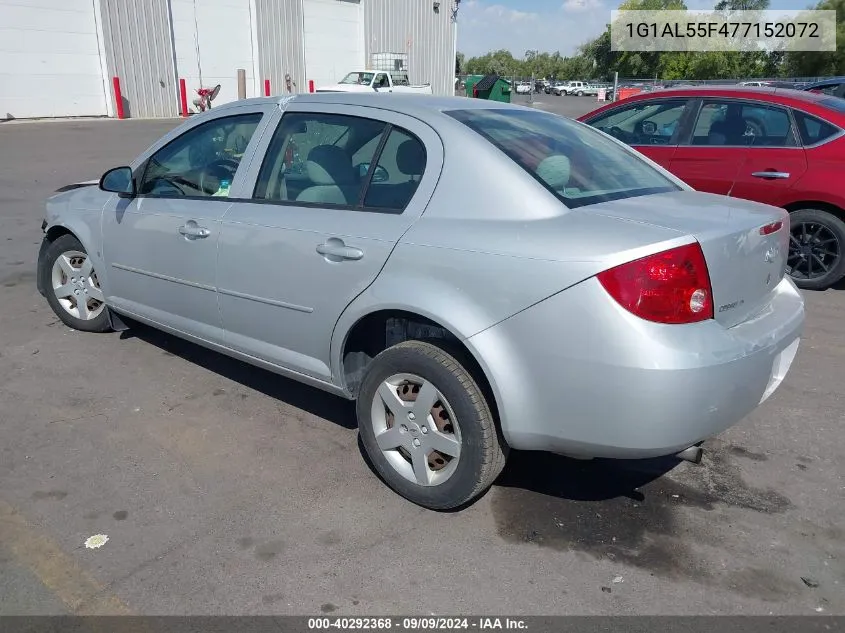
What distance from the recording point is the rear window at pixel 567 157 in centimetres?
292

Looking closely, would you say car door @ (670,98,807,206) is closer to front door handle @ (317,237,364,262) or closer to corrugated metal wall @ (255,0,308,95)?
front door handle @ (317,237,364,262)

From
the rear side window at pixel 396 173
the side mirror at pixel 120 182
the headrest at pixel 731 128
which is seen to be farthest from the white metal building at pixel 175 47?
the rear side window at pixel 396 173

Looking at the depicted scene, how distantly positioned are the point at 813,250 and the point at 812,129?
3.45 ft

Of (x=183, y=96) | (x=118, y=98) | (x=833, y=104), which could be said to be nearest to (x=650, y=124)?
(x=833, y=104)

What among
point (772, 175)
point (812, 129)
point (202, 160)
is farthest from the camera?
point (772, 175)

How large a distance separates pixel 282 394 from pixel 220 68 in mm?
25784

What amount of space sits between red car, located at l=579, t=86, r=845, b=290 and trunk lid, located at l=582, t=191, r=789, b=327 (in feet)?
11.1

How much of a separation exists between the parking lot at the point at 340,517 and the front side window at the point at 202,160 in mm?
1180

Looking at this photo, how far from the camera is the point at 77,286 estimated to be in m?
4.88

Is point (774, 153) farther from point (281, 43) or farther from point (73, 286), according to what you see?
point (281, 43)

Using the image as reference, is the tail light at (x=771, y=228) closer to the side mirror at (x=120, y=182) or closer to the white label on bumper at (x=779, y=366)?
the white label on bumper at (x=779, y=366)

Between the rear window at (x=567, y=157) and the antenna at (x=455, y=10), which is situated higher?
the antenna at (x=455, y=10)

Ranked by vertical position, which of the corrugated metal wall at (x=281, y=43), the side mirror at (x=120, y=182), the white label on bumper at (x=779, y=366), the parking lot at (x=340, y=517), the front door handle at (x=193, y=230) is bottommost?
the parking lot at (x=340, y=517)

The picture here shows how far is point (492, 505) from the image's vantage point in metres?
3.07
